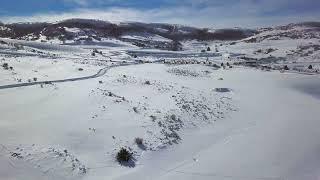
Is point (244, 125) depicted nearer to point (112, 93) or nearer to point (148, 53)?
point (112, 93)

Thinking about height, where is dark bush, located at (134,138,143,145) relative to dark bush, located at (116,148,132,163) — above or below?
above

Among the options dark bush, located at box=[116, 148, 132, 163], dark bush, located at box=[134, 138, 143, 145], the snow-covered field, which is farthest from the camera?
dark bush, located at box=[134, 138, 143, 145]

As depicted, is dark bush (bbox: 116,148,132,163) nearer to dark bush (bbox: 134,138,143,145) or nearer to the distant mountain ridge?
dark bush (bbox: 134,138,143,145)

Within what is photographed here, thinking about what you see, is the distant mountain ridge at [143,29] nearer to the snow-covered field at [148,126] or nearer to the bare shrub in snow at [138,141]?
the snow-covered field at [148,126]

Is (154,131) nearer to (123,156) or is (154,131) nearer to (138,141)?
(138,141)

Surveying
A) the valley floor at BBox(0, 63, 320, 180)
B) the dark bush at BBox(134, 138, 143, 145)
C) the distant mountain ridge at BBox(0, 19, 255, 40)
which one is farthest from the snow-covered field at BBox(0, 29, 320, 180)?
the distant mountain ridge at BBox(0, 19, 255, 40)

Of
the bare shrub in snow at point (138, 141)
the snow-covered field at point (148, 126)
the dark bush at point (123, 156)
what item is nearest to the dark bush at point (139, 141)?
the bare shrub in snow at point (138, 141)

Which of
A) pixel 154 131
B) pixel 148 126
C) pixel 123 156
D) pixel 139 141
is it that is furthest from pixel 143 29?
pixel 123 156
